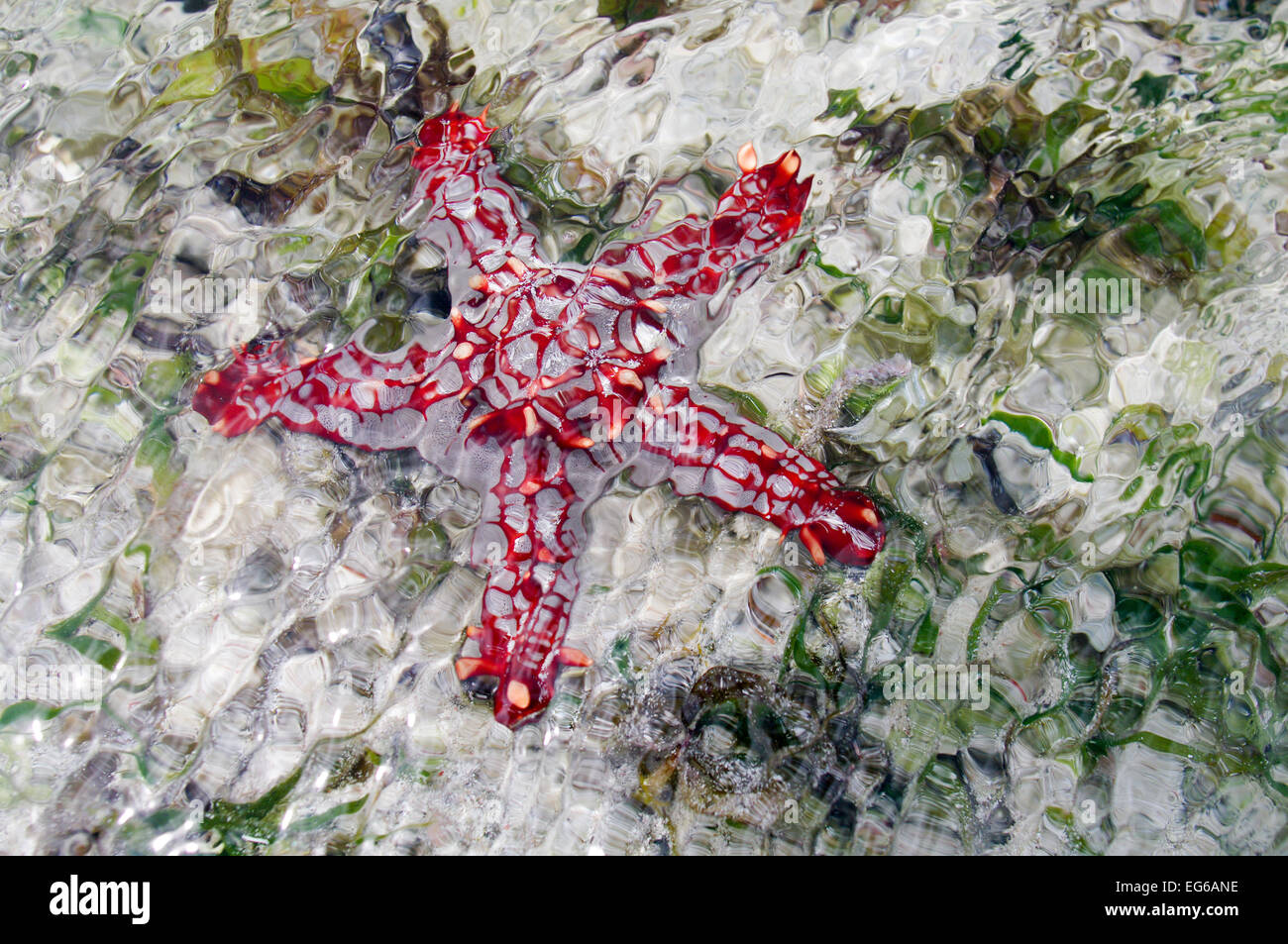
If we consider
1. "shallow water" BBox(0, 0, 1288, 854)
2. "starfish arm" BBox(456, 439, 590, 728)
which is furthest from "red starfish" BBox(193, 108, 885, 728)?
"shallow water" BBox(0, 0, 1288, 854)

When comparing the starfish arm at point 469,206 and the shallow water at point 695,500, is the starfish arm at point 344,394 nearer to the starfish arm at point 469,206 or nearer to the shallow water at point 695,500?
the shallow water at point 695,500

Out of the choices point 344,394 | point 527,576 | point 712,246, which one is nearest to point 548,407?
point 527,576

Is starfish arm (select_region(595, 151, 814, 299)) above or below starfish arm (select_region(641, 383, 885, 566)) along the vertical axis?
above

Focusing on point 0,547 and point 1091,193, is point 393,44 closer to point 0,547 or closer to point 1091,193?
point 0,547

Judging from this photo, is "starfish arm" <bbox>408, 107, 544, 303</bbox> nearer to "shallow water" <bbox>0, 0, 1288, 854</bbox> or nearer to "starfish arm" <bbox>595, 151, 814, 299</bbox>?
"shallow water" <bbox>0, 0, 1288, 854</bbox>

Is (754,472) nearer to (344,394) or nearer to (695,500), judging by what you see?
(695,500)

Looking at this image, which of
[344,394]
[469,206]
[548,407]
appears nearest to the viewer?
[548,407]

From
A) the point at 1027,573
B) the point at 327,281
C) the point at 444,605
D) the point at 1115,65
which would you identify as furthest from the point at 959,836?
the point at 327,281
